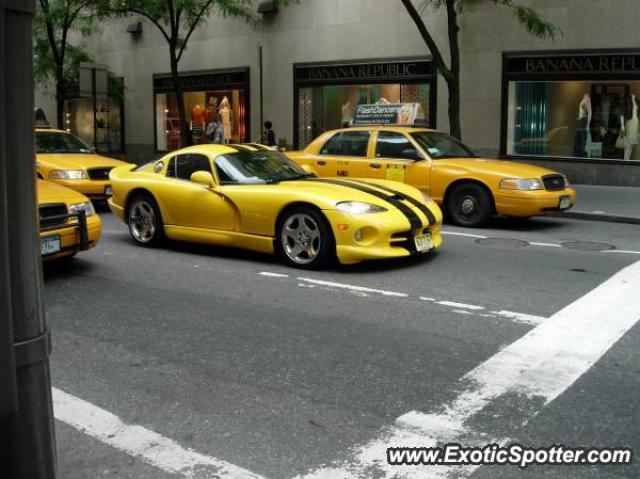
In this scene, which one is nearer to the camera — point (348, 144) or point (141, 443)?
point (141, 443)

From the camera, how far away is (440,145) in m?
12.9

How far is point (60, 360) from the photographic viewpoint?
538 centimetres

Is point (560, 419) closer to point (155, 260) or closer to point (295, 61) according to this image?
point (155, 260)

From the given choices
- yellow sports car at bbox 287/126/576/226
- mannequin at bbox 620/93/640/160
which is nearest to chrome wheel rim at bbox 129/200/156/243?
yellow sports car at bbox 287/126/576/226

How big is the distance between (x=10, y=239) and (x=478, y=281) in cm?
617

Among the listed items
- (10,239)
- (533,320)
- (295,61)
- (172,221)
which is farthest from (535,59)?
(10,239)

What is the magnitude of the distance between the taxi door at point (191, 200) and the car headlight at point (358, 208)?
5.02 feet

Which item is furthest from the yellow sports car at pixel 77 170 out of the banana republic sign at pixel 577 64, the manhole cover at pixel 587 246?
the banana republic sign at pixel 577 64

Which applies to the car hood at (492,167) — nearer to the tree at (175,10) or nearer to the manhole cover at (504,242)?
the manhole cover at (504,242)

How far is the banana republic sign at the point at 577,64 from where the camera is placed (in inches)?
666

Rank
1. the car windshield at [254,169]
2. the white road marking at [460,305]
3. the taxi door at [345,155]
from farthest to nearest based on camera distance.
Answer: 1. the taxi door at [345,155]
2. the car windshield at [254,169]
3. the white road marking at [460,305]

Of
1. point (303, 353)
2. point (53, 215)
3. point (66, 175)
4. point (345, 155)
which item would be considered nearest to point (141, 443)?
point (303, 353)

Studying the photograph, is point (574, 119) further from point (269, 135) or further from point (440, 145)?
point (269, 135)

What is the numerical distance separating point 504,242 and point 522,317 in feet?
13.9
